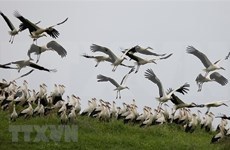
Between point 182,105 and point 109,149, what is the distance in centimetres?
381

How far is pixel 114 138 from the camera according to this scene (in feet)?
86.9

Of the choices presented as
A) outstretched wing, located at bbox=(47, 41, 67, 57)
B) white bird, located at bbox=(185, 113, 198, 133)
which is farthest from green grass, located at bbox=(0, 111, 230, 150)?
outstretched wing, located at bbox=(47, 41, 67, 57)

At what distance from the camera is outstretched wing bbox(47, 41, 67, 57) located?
1064 inches

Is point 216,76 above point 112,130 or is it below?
above

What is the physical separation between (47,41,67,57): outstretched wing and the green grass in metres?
2.61

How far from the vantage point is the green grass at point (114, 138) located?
25.1 metres

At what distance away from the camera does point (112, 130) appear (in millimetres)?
28188

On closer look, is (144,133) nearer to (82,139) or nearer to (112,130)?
(112,130)

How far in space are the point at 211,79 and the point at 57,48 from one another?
18.0 ft

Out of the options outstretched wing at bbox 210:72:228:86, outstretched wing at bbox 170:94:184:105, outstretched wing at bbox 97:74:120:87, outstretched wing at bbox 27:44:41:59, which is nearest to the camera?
outstretched wing at bbox 27:44:41:59

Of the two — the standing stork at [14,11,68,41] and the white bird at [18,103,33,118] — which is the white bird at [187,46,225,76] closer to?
the standing stork at [14,11,68,41]

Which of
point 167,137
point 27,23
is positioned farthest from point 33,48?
point 167,137

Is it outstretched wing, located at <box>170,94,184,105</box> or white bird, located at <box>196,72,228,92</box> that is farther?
white bird, located at <box>196,72,228,92</box>

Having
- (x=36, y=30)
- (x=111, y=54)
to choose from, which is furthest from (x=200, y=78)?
(x=36, y=30)
